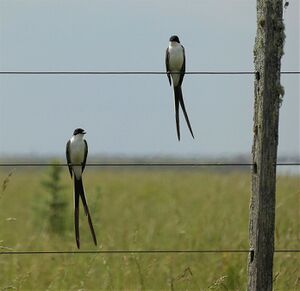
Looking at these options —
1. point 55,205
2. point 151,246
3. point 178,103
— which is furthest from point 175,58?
point 55,205

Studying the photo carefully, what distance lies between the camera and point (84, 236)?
1378cm

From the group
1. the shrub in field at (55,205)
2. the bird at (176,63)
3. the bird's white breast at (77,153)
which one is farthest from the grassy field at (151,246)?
the bird at (176,63)

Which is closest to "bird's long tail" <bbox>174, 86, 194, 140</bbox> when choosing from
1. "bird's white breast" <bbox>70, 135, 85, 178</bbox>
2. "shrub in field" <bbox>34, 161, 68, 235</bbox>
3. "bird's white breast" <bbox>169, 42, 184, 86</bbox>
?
"bird's white breast" <bbox>169, 42, 184, 86</bbox>

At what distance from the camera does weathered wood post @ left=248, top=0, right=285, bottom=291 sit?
4.88 meters

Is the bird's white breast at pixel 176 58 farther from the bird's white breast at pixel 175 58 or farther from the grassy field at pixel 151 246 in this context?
the grassy field at pixel 151 246

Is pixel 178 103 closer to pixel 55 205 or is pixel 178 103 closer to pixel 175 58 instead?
pixel 175 58

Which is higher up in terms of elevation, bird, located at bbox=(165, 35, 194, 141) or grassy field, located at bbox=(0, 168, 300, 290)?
bird, located at bbox=(165, 35, 194, 141)

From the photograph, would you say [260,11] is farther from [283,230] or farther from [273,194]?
[283,230]

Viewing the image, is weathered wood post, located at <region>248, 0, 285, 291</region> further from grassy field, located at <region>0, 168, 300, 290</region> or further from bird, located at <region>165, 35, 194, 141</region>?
bird, located at <region>165, 35, 194, 141</region>

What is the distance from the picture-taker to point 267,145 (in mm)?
4879

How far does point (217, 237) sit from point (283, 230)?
79 centimetres

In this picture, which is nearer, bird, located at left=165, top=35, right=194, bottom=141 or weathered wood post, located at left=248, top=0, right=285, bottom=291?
weathered wood post, located at left=248, top=0, right=285, bottom=291

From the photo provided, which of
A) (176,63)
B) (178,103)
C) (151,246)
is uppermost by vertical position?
(176,63)

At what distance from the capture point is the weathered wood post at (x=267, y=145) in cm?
488
